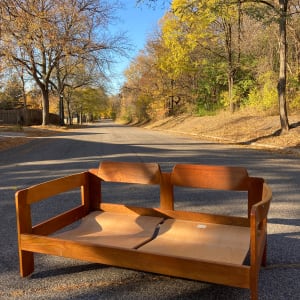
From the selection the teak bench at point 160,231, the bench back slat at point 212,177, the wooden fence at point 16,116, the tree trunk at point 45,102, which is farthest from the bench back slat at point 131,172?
the wooden fence at point 16,116

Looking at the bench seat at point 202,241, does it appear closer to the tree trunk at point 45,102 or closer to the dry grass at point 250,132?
the dry grass at point 250,132

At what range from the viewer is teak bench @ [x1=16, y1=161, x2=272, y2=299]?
2.79 metres

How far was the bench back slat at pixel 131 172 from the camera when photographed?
4156 millimetres

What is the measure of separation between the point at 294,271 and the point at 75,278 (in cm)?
202

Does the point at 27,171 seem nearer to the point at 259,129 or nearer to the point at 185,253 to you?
the point at 185,253

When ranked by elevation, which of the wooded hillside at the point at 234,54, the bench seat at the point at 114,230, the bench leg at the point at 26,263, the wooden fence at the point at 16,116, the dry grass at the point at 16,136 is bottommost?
the bench leg at the point at 26,263

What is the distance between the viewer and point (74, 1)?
1786 centimetres

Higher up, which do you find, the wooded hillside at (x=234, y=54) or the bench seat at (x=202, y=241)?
the wooded hillside at (x=234, y=54)

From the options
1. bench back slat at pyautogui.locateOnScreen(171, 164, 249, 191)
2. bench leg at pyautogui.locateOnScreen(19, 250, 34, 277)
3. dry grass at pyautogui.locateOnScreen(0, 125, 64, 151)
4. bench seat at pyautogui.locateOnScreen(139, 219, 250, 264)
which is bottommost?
bench leg at pyautogui.locateOnScreen(19, 250, 34, 277)

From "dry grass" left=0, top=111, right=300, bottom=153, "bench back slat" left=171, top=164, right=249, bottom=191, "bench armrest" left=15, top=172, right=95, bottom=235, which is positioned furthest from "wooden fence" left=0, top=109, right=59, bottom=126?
"bench back slat" left=171, top=164, right=249, bottom=191

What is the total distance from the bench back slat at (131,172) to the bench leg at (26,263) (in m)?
1.30

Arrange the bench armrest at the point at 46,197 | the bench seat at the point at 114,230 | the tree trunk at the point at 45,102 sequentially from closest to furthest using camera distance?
the bench armrest at the point at 46,197 → the bench seat at the point at 114,230 → the tree trunk at the point at 45,102

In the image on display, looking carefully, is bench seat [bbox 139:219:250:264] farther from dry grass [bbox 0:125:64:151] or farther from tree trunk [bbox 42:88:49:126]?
tree trunk [bbox 42:88:49:126]

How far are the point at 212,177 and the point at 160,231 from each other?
2.55 ft
